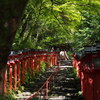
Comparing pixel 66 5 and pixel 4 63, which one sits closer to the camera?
pixel 4 63

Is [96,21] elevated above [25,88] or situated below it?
above

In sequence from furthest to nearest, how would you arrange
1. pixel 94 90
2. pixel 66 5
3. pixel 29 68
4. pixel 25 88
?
pixel 29 68 < pixel 25 88 < pixel 66 5 < pixel 94 90

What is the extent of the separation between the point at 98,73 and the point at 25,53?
19.6 ft

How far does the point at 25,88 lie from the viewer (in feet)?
36.5

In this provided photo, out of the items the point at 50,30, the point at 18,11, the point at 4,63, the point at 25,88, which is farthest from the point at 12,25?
the point at 50,30

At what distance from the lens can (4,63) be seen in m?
2.07

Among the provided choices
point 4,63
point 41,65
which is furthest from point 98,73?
point 41,65

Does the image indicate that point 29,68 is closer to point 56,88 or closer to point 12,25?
point 56,88

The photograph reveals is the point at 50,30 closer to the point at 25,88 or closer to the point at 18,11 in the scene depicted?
the point at 25,88

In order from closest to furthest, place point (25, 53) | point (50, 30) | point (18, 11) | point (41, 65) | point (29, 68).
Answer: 1. point (18, 11)
2. point (25, 53)
3. point (29, 68)
4. point (41, 65)
5. point (50, 30)

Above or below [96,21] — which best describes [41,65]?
below

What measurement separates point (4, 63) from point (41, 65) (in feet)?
51.0

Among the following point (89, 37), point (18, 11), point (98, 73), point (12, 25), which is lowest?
point (98, 73)

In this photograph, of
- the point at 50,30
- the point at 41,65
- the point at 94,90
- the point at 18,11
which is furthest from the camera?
the point at 50,30
